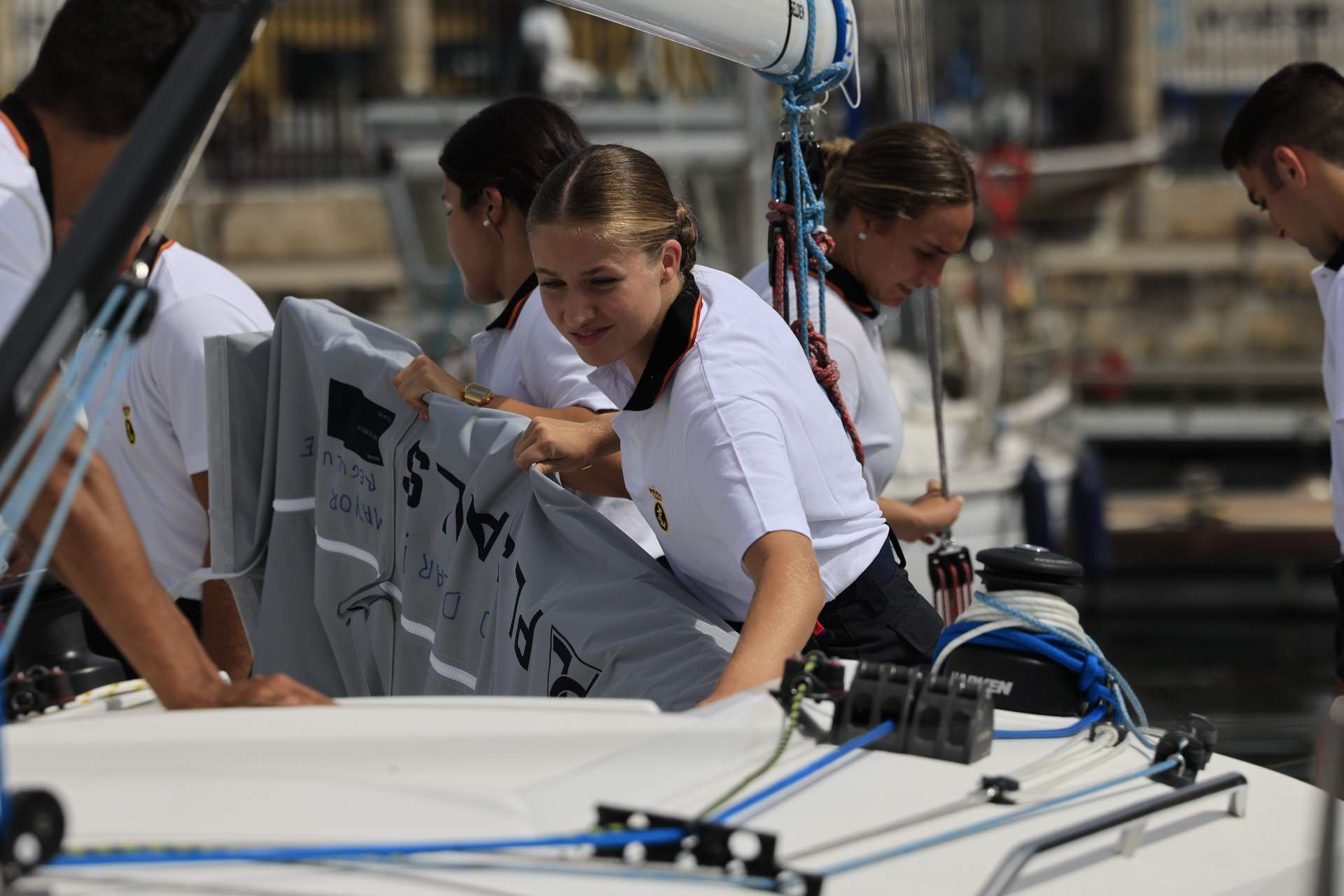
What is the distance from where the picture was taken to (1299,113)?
2.89 metres

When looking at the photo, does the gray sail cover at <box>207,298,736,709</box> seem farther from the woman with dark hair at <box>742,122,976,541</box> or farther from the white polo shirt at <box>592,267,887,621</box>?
the woman with dark hair at <box>742,122,976,541</box>

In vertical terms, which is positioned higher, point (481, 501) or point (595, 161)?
point (595, 161)

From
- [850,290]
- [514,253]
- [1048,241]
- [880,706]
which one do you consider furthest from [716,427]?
[1048,241]

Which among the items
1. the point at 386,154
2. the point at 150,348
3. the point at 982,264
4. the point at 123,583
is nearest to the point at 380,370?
the point at 150,348

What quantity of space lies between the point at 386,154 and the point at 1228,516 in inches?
335

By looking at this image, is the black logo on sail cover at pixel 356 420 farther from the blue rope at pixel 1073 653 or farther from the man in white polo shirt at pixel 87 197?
the blue rope at pixel 1073 653

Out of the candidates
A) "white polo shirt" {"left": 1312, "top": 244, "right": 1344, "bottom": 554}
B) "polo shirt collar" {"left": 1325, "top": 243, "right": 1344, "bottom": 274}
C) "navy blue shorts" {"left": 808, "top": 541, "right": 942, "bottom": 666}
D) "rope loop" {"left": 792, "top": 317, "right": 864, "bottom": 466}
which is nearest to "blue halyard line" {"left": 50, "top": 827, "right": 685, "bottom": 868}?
"navy blue shorts" {"left": 808, "top": 541, "right": 942, "bottom": 666}

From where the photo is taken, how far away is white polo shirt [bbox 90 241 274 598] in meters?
2.99

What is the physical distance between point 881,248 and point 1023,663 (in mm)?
1171

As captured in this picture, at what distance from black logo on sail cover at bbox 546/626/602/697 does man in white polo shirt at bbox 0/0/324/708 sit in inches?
21.4

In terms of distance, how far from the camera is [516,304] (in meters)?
2.81

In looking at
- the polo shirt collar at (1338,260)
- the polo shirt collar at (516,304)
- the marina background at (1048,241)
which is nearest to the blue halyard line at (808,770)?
the polo shirt collar at (516,304)

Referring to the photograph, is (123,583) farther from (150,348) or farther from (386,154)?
(386,154)

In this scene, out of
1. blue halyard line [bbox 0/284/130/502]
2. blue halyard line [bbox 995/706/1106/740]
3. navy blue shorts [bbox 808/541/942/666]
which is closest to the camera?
blue halyard line [bbox 0/284/130/502]
